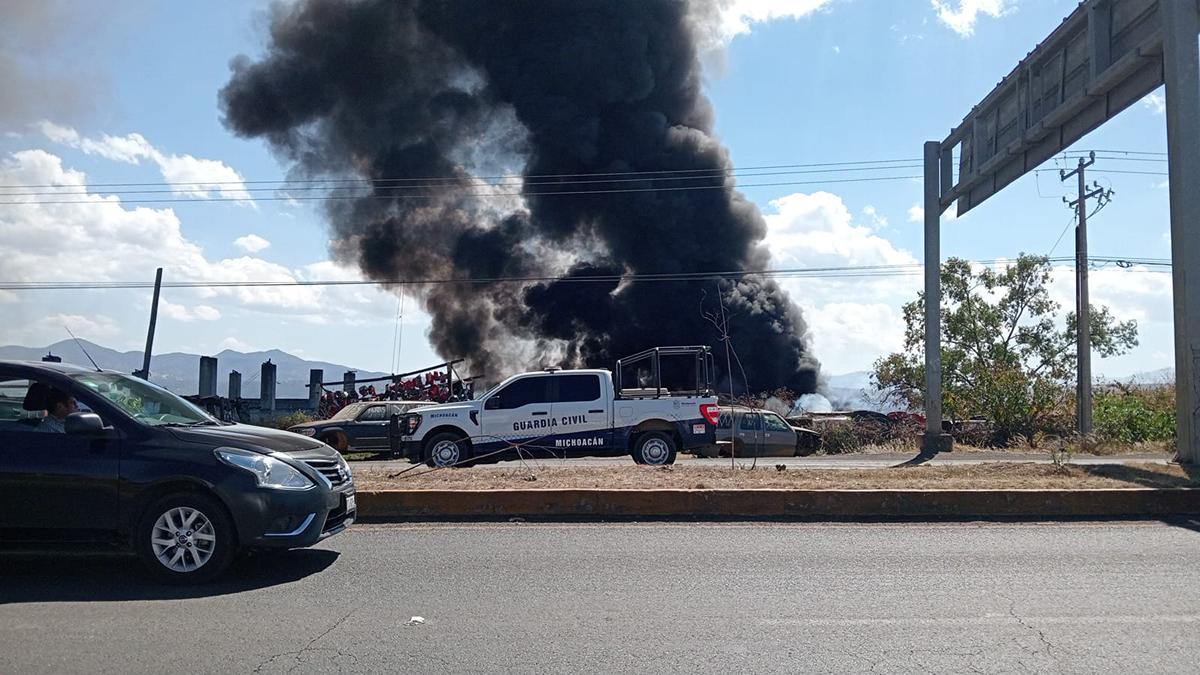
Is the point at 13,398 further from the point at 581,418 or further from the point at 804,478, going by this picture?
the point at 581,418

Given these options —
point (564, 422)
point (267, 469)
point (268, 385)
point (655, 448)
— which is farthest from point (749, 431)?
point (268, 385)

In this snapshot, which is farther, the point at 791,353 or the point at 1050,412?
the point at 791,353

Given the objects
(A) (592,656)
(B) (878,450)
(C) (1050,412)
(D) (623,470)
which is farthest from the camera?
(C) (1050,412)

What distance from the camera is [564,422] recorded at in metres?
15.5

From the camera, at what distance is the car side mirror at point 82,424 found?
6.29 meters

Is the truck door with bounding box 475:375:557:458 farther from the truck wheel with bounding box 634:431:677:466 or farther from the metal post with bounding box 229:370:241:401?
the metal post with bounding box 229:370:241:401

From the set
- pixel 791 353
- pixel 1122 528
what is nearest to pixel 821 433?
pixel 1122 528

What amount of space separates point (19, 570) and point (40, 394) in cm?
133

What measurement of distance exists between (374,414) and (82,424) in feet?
54.6

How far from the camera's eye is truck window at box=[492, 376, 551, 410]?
1560cm

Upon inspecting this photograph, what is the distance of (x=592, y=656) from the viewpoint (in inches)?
196

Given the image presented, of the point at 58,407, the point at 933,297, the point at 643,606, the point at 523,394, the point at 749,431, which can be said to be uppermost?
the point at 933,297

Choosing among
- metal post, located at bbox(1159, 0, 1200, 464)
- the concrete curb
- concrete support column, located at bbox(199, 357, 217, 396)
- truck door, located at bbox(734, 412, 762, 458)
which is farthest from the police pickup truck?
concrete support column, located at bbox(199, 357, 217, 396)

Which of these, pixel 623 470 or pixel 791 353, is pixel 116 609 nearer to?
pixel 623 470
